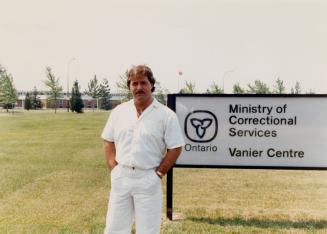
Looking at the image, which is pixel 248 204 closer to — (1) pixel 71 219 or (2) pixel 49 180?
(1) pixel 71 219

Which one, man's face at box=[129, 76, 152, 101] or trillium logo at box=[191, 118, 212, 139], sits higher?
man's face at box=[129, 76, 152, 101]

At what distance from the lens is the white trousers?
3740mm

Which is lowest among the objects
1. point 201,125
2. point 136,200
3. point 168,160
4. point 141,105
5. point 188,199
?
point 188,199

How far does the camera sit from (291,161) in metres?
6.62

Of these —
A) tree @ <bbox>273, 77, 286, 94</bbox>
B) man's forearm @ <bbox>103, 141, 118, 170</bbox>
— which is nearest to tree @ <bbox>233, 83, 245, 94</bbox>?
tree @ <bbox>273, 77, 286, 94</bbox>

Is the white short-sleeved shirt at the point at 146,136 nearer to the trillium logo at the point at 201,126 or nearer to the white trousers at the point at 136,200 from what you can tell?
the white trousers at the point at 136,200

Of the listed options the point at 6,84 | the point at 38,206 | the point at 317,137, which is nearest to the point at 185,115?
the point at 317,137

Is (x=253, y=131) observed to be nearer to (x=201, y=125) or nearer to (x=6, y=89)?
(x=201, y=125)

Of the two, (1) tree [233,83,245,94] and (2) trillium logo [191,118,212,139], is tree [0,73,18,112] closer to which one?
(1) tree [233,83,245,94]

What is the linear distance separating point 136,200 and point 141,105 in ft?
2.47

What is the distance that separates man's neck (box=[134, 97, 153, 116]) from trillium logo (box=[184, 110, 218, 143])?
276 cm

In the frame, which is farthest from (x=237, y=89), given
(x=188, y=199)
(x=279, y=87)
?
(x=188, y=199)

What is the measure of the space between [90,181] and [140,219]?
5.82 m

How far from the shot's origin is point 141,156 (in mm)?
3771
